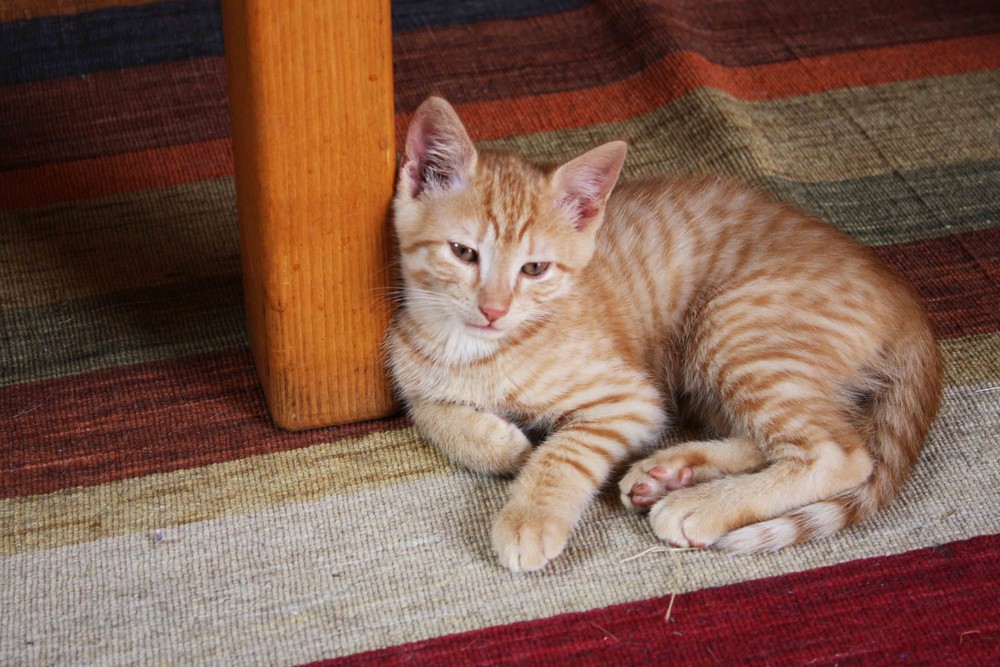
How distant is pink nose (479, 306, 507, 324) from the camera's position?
1587 millimetres

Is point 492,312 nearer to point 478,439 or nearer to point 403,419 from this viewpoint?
point 478,439

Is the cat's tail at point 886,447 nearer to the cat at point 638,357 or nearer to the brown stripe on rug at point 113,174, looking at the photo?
the cat at point 638,357

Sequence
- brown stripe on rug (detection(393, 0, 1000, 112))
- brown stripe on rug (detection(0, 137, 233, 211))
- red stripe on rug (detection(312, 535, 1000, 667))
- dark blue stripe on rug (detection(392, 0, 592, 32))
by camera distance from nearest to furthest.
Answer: red stripe on rug (detection(312, 535, 1000, 667)), brown stripe on rug (detection(0, 137, 233, 211)), brown stripe on rug (detection(393, 0, 1000, 112)), dark blue stripe on rug (detection(392, 0, 592, 32))

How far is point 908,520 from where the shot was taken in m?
1.61

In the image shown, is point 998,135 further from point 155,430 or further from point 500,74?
point 155,430

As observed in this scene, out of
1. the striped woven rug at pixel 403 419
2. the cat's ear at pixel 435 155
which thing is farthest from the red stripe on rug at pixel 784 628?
the cat's ear at pixel 435 155

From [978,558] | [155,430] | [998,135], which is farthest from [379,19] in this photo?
[998,135]

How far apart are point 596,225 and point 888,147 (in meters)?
1.06

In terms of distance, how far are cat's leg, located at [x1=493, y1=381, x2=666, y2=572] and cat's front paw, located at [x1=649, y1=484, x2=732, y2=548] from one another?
0.36 feet

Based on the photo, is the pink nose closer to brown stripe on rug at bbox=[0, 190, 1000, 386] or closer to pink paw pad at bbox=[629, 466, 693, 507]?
pink paw pad at bbox=[629, 466, 693, 507]

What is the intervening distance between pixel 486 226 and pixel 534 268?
94 mm

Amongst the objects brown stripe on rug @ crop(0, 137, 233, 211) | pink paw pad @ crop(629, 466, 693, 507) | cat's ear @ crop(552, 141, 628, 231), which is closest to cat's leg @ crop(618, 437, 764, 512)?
pink paw pad @ crop(629, 466, 693, 507)

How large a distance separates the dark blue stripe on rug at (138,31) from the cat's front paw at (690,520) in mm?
1696

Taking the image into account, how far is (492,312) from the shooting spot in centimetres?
159
